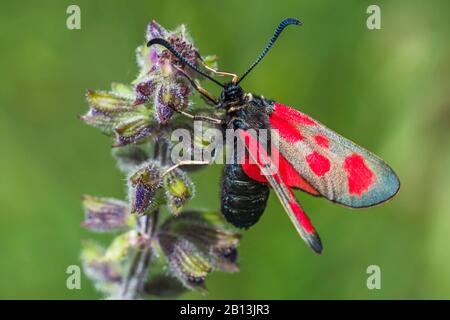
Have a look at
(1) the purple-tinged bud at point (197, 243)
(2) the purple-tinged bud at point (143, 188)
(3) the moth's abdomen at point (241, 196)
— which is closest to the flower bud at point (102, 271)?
(1) the purple-tinged bud at point (197, 243)

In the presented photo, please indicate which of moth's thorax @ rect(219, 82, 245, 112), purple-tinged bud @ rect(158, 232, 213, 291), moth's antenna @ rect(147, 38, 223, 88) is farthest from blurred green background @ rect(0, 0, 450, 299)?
moth's antenna @ rect(147, 38, 223, 88)

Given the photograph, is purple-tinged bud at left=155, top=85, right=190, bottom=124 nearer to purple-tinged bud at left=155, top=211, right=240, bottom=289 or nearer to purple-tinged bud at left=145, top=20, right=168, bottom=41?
purple-tinged bud at left=145, top=20, right=168, bottom=41

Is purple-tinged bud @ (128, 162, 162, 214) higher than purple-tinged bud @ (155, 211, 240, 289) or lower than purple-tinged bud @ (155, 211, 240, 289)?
higher

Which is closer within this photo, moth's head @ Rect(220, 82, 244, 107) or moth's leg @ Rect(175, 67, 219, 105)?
moth's leg @ Rect(175, 67, 219, 105)
